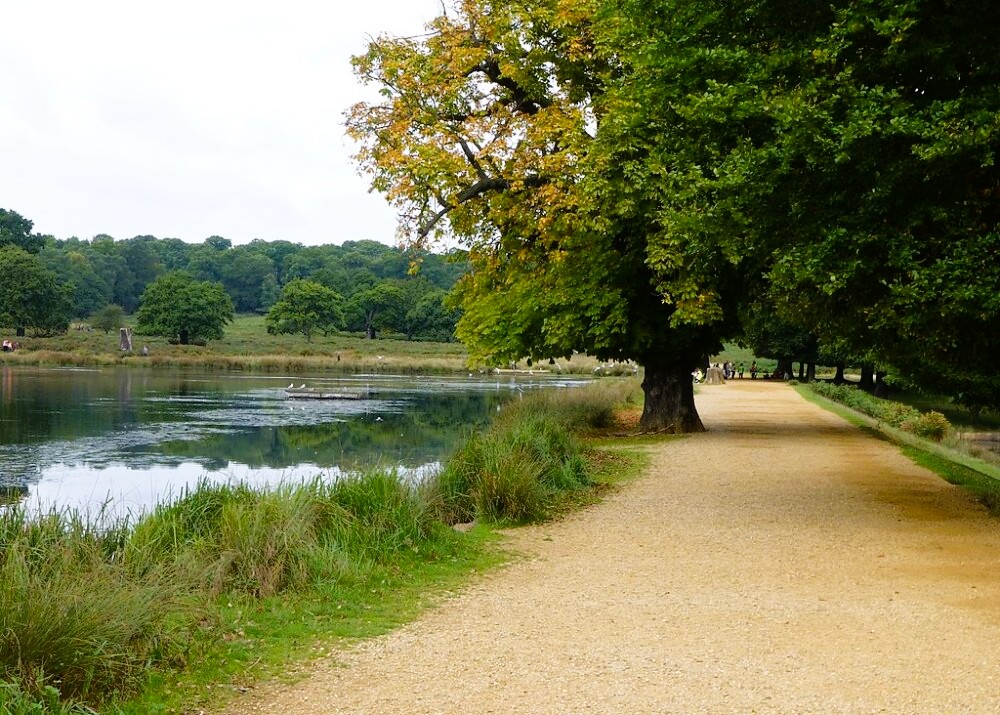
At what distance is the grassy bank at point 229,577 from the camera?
5156 mm

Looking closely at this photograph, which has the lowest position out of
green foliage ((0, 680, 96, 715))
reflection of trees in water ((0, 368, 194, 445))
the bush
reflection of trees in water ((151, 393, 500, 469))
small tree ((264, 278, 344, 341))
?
reflection of trees in water ((0, 368, 194, 445))

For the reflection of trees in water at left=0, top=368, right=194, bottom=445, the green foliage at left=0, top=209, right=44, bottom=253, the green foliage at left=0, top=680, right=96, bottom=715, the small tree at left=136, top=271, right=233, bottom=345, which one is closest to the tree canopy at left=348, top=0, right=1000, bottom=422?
the green foliage at left=0, top=680, right=96, bottom=715

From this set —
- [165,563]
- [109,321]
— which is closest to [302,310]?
[109,321]

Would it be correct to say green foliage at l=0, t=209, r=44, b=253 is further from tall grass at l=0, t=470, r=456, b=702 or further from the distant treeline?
tall grass at l=0, t=470, r=456, b=702

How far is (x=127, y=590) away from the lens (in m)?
5.91

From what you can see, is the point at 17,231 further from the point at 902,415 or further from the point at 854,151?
the point at 854,151

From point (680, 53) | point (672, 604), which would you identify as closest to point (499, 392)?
point (680, 53)

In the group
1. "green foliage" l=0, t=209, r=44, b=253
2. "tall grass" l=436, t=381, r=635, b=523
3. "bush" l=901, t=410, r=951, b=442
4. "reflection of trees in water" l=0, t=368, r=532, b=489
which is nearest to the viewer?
"tall grass" l=436, t=381, r=635, b=523

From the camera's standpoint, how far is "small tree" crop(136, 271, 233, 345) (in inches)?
3317

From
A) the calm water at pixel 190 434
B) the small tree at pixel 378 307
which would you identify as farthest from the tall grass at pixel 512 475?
the small tree at pixel 378 307

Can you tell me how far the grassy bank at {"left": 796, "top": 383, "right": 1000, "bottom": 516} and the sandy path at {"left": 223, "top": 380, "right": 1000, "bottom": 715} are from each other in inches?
80.6

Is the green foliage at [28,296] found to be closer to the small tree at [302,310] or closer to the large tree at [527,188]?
the small tree at [302,310]

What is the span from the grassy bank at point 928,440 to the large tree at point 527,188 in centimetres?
500

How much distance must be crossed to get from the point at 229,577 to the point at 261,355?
68939mm
